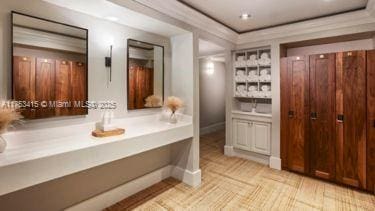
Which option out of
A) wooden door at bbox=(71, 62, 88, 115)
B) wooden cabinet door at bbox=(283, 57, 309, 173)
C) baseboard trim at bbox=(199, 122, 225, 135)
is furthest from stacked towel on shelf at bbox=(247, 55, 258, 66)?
wooden door at bbox=(71, 62, 88, 115)

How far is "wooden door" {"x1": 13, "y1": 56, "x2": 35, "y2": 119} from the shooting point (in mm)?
1723

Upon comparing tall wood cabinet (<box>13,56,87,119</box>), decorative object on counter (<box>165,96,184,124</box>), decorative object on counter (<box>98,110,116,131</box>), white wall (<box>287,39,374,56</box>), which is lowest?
decorative object on counter (<box>98,110,116,131</box>)

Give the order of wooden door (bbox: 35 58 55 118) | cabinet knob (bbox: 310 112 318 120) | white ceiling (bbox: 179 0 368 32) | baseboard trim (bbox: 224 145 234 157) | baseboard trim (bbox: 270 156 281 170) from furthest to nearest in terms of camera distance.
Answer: baseboard trim (bbox: 224 145 234 157), baseboard trim (bbox: 270 156 281 170), cabinet knob (bbox: 310 112 318 120), white ceiling (bbox: 179 0 368 32), wooden door (bbox: 35 58 55 118)

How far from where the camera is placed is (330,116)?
2.87 meters

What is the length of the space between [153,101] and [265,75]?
209 cm

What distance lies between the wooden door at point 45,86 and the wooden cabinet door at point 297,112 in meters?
3.16

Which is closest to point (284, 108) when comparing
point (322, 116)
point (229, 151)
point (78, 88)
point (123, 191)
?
point (322, 116)

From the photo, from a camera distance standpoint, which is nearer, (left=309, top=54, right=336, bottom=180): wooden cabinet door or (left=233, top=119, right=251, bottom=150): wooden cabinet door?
(left=309, top=54, right=336, bottom=180): wooden cabinet door

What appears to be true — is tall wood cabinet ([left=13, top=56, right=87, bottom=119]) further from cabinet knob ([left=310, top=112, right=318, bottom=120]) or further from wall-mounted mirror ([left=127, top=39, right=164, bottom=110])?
cabinet knob ([left=310, top=112, right=318, bottom=120])

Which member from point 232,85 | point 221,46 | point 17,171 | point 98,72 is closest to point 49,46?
point 98,72

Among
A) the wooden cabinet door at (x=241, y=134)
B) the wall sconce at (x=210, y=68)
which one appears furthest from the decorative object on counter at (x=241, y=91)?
the wall sconce at (x=210, y=68)

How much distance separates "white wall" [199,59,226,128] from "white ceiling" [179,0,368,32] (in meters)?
2.82

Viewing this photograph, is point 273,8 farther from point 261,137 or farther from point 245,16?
point 261,137

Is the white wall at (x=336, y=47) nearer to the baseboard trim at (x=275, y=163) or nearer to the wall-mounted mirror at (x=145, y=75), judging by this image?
the baseboard trim at (x=275, y=163)
